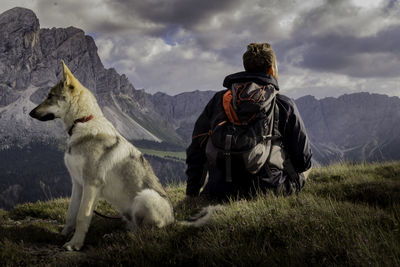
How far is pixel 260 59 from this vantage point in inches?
229

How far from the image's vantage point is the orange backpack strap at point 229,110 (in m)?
5.43

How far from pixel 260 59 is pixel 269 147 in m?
1.71

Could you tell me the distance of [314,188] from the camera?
713 centimetres

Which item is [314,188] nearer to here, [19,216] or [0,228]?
[0,228]

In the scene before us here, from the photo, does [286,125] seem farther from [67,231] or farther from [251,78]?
[67,231]

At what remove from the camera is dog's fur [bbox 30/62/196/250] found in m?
5.28

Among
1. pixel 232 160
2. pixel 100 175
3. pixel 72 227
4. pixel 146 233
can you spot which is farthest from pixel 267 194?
pixel 72 227

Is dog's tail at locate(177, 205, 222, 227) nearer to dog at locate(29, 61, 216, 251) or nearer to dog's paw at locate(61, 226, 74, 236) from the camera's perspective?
dog at locate(29, 61, 216, 251)

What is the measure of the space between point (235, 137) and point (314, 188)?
10.0ft

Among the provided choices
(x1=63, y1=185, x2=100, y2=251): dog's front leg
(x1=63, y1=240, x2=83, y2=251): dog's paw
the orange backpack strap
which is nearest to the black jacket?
the orange backpack strap

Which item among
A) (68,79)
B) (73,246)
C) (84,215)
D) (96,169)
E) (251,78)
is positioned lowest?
(73,246)

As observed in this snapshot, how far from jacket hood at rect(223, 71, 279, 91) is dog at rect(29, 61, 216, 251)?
233 cm

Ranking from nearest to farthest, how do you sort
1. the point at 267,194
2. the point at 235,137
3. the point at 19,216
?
the point at 235,137 < the point at 267,194 < the point at 19,216

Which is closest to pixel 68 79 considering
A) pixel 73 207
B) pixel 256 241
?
pixel 73 207
